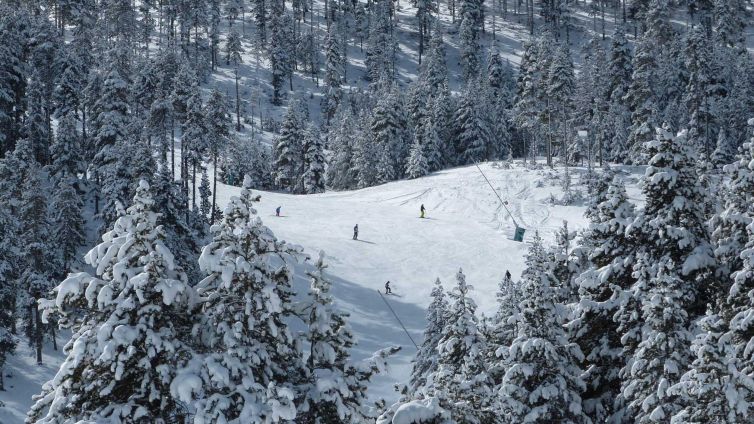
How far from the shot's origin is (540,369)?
55.9 feet

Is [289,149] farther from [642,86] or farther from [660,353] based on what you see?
[660,353]

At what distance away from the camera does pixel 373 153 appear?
262 ft

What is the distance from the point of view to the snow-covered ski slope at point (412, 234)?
149ft

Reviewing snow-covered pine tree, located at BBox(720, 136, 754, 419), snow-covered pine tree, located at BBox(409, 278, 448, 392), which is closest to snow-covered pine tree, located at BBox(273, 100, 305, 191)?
snow-covered pine tree, located at BBox(409, 278, 448, 392)

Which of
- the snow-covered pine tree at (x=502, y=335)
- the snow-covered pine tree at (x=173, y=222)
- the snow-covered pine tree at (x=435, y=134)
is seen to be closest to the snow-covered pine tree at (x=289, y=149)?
the snow-covered pine tree at (x=435, y=134)

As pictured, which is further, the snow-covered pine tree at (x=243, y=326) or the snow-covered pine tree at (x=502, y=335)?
the snow-covered pine tree at (x=502, y=335)

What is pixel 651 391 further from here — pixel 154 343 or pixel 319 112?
pixel 319 112

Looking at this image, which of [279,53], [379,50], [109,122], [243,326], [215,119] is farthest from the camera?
[379,50]

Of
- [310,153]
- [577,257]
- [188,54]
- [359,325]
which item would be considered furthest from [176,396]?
[188,54]

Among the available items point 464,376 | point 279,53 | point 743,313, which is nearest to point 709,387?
point 743,313

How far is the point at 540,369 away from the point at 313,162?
63826mm

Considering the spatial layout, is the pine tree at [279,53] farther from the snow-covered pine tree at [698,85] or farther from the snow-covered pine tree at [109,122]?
the snow-covered pine tree at [698,85]

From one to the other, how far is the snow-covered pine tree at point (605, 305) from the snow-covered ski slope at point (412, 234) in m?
19.6

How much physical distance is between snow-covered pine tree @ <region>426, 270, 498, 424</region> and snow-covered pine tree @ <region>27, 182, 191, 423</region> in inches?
199
